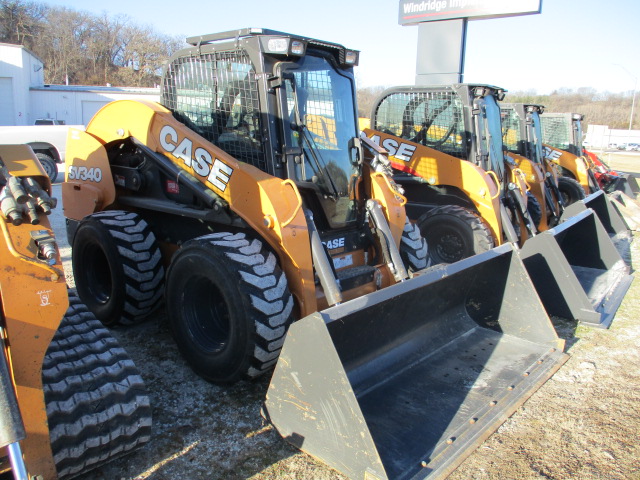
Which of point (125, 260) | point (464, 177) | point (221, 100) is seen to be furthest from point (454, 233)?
point (125, 260)

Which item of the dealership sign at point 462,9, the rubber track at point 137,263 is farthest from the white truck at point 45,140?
the rubber track at point 137,263

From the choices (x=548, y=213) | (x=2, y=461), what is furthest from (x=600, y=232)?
(x=2, y=461)

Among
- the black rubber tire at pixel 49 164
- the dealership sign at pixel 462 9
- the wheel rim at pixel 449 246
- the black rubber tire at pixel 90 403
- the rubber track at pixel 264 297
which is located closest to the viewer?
the black rubber tire at pixel 90 403

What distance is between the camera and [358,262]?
14.2 ft

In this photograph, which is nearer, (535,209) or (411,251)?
(411,251)

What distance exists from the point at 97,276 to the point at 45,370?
2.60 meters

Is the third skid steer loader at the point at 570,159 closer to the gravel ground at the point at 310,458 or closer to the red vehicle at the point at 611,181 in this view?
the red vehicle at the point at 611,181

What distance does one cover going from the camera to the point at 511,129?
991 centimetres

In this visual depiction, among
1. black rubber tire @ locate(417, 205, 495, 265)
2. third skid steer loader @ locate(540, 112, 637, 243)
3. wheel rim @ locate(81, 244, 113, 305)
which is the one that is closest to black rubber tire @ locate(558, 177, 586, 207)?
third skid steer loader @ locate(540, 112, 637, 243)

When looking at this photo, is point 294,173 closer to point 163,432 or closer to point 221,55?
point 221,55

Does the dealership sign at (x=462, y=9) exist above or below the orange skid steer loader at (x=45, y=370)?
above

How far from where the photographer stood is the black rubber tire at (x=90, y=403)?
2381mm

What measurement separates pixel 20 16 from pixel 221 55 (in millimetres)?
54756

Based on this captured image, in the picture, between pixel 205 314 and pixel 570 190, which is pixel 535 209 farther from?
pixel 205 314
